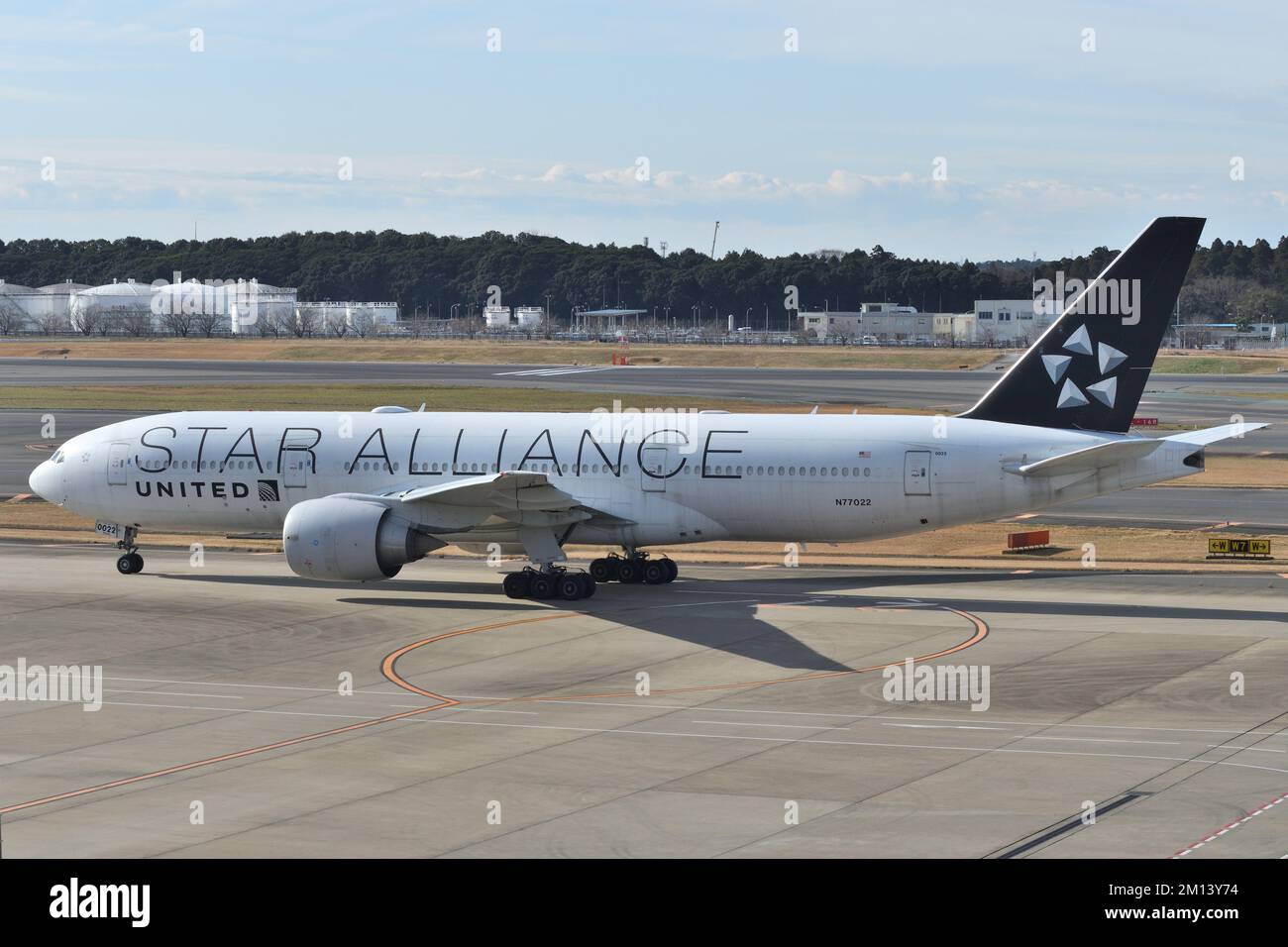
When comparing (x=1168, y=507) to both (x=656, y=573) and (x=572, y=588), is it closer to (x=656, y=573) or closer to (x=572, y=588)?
(x=656, y=573)

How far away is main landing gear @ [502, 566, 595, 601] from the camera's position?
4228 centimetres

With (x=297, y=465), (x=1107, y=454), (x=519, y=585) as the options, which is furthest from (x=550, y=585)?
(x=1107, y=454)

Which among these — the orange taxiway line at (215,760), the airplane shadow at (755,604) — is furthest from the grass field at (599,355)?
the orange taxiway line at (215,760)

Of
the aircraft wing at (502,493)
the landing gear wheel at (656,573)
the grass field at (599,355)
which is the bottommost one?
the landing gear wheel at (656,573)

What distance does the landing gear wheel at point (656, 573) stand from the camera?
1774 inches

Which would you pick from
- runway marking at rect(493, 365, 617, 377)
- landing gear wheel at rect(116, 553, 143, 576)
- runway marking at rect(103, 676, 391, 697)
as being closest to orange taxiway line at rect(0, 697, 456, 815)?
runway marking at rect(103, 676, 391, 697)

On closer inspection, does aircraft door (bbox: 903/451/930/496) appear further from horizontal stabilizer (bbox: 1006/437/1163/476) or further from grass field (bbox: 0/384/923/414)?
grass field (bbox: 0/384/923/414)

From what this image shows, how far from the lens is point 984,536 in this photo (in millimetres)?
55594

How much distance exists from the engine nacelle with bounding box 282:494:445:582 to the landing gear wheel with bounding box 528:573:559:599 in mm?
3681

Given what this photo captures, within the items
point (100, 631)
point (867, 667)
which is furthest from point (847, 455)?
point (100, 631)

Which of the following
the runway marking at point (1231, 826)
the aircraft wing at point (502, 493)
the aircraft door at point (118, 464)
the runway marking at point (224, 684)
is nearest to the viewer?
the runway marking at point (1231, 826)

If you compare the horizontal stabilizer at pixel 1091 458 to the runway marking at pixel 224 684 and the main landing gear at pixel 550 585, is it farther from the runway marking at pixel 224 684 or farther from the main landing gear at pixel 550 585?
the runway marking at pixel 224 684

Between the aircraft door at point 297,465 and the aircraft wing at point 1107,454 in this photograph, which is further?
the aircraft door at point 297,465

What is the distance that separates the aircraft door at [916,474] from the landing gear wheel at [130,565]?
78.6 feet
